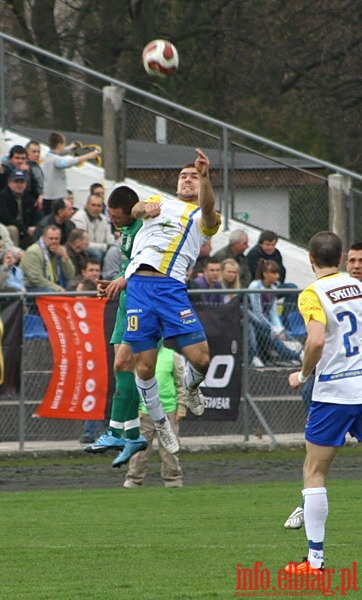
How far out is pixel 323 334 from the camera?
29.2ft

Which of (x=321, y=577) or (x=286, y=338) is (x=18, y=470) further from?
(x=321, y=577)

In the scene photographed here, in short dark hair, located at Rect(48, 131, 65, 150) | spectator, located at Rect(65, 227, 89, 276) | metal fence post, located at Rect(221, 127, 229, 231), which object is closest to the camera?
spectator, located at Rect(65, 227, 89, 276)

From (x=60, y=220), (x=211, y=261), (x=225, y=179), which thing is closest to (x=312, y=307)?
(x=211, y=261)

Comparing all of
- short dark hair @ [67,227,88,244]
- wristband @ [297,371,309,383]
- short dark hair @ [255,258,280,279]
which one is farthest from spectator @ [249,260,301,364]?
wristband @ [297,371,309,383]

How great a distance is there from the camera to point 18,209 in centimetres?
2044

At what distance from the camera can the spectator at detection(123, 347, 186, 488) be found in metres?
15.3

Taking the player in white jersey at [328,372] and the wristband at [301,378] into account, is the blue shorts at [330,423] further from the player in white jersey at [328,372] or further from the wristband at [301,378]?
the wristband at [301,378]

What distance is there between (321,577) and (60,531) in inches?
141

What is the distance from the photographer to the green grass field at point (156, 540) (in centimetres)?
895

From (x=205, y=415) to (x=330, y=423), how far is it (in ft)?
30.6

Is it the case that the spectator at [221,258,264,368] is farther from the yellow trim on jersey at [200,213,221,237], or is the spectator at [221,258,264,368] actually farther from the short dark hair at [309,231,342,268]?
the short dark hair at [309,231,342,268]

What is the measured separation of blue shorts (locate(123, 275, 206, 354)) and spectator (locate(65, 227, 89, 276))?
8002 millimetres

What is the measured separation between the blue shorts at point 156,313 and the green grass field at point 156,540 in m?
1.60

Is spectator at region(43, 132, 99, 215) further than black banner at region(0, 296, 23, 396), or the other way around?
spectator at region(43, 132, 99, 215)
